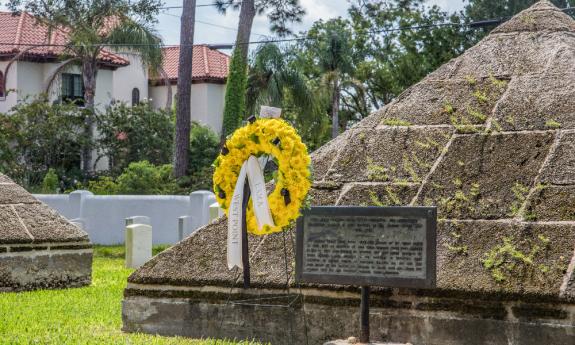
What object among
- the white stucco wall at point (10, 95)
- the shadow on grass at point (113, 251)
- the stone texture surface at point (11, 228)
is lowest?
the shadow on grass at point (113, 251)

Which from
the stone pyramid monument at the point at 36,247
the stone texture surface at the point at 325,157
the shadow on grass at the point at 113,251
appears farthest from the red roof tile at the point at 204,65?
the stone texture surface at the point at 325,157

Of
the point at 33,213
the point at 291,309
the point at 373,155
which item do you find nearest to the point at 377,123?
the point at 373,155

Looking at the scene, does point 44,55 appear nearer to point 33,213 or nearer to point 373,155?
point 33,213

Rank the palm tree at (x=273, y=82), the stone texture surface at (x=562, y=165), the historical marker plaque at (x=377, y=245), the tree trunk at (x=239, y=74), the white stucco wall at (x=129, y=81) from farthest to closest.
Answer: the white stucco wall at (x=129, y=81) → the palm tree at (x=273, y=82) → the tree trunk at (x=239, y=74) → the stone texture surface at (x=562, y=165) → the historical marker plaque at (x=377, y=245)

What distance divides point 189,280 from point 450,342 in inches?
89.7

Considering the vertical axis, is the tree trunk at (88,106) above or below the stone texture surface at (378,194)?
above

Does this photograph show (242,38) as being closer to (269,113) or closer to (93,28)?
(93,28)

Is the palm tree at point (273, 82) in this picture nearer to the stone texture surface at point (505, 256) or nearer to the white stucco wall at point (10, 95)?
the white stucco wall at point (10, 95)

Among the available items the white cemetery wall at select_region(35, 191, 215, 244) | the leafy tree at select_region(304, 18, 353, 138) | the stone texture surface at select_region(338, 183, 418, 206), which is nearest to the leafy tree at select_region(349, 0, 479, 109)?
the leafy tree at select_region(304, 18, 353, 138)

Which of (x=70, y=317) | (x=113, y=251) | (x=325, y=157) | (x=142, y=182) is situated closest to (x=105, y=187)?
(x=142, y=182)

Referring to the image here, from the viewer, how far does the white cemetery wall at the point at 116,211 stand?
23.6 metres

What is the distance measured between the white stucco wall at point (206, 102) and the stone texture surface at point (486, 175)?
37841 millimetres

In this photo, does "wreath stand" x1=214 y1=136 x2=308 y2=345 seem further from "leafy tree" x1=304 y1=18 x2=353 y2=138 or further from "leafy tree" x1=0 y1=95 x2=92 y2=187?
"leafy tree" x1=304 y1=18 x2=353 y2=138

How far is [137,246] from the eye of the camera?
1634 cm
